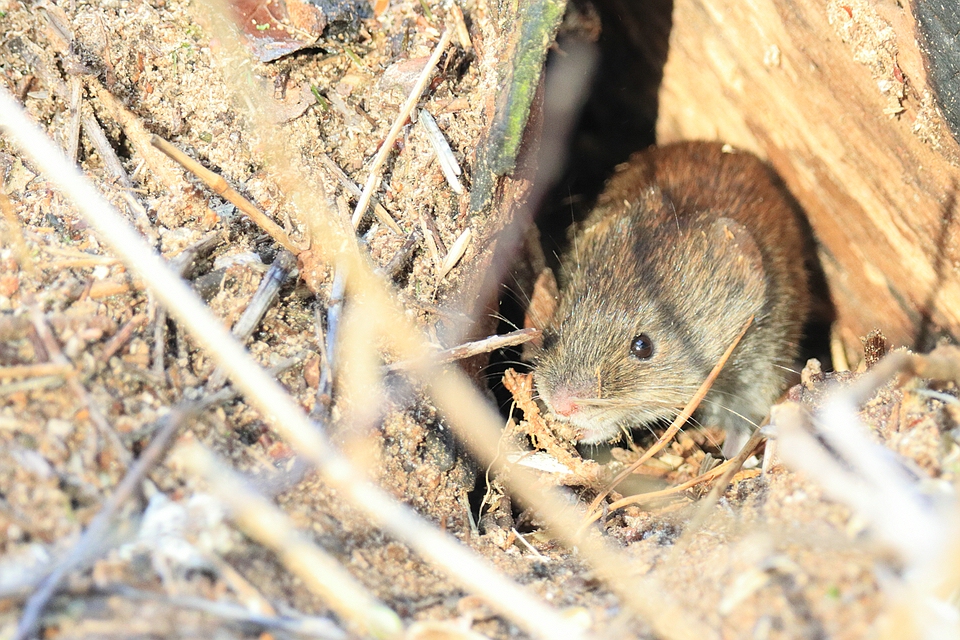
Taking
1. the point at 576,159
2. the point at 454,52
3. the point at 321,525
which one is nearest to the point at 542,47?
the point at 454,52

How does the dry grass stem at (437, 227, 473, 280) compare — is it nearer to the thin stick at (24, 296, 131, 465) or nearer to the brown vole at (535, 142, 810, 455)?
the brown vole at (535, 142, 810, 455)

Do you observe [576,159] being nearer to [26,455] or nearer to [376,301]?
[376,301]

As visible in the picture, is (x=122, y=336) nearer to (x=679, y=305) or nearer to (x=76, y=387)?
(x=76, y=387)

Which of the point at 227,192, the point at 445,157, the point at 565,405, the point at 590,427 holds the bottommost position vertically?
the point at 590,427

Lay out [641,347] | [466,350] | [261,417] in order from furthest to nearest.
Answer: [641,347] → [466,350] → [261,417]

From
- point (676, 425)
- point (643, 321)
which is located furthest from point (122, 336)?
point (643, 321)

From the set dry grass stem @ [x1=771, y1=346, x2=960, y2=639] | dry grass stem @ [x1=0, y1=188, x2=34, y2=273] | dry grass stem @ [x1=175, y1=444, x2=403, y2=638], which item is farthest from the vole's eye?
dry grass stem @ [x1=0, y1=188, x2=34, y2=273]
